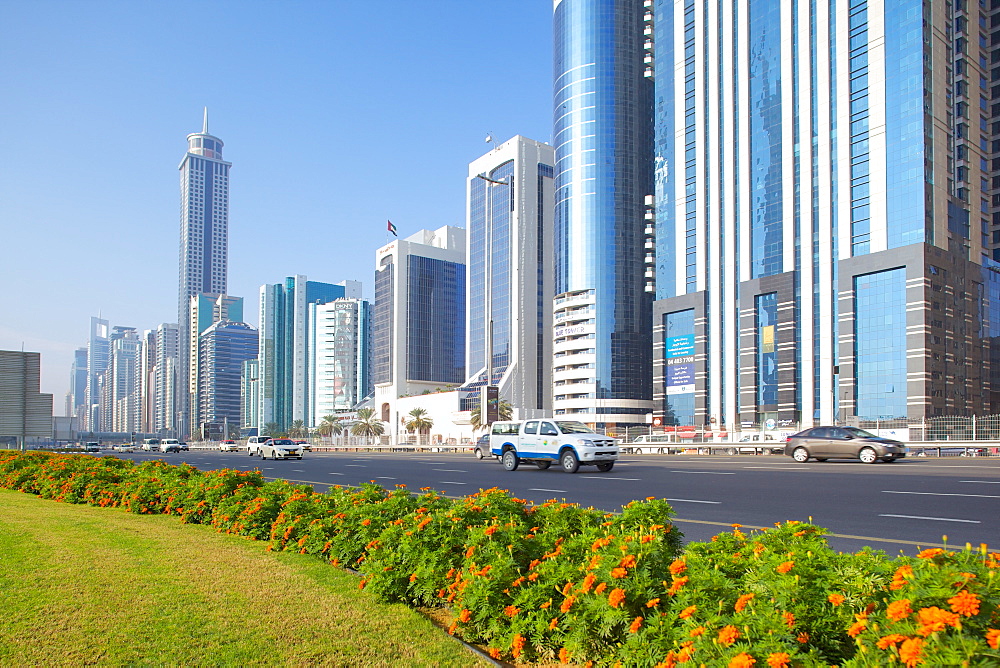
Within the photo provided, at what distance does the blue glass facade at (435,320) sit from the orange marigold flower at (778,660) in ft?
597

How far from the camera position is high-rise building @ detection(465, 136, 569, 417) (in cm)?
14675

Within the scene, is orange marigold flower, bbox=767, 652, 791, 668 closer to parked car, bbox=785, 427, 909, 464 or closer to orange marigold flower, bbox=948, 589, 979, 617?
orange marigold flower, bbox=948, 589, 979, 617

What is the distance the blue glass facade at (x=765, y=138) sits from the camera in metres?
91.4

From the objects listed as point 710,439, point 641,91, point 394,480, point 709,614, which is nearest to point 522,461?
point 394,480

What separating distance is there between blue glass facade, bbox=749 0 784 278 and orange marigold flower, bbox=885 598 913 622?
92877 millimetres

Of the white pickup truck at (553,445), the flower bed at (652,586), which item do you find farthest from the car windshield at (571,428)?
the flower bed at (652,586)

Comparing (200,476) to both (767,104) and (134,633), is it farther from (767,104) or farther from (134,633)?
(767,104)

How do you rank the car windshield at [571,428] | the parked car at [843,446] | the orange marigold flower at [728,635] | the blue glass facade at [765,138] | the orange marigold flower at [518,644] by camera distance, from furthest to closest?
the blue glass facade at [765,138] → the parked car at [843,446] → the car windshield at [571,428] → the orange marigold flower at [518,644] → the orange marigold flower at [728,635]

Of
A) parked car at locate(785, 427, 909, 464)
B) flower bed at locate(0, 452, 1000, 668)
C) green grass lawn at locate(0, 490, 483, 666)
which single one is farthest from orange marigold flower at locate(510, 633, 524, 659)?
parked car at locate(785, 427, 909, 464)

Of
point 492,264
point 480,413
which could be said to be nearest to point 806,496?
point 480,413

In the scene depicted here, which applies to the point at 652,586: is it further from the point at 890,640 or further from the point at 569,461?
the point at 569,461

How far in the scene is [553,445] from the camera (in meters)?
25.9

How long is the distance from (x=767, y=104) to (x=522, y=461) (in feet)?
264

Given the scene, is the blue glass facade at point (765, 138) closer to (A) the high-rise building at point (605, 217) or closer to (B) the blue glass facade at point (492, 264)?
(A) the high-rise building at point (605, 217)
